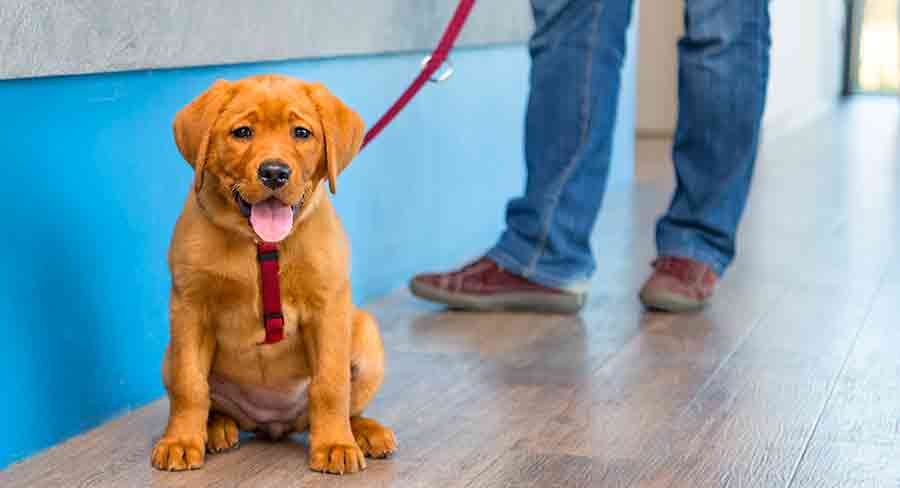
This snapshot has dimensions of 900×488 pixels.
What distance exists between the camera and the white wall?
5.91m

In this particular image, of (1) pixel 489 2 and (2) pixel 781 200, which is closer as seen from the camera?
(1) pixel 489 2

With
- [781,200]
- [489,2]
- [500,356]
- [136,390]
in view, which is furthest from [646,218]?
[136,390]

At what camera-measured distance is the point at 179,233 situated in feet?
5.25

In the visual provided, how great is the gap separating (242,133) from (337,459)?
407 mm

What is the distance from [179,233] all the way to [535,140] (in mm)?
1053

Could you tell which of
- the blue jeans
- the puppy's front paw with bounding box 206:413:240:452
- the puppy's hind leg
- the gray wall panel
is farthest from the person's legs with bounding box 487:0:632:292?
the puppy's front paw with bounding box 206:413:240:452

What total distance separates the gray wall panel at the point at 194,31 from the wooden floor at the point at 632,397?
50 cm

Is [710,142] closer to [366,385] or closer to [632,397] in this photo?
[632,397]

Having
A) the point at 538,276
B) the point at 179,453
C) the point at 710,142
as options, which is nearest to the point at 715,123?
the point at 710,142

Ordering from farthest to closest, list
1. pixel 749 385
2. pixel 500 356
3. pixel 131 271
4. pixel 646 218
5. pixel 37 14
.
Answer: pixel 646 218
pixel 500 356
pixel 749 385
pixel 131 271
pixel 37 14

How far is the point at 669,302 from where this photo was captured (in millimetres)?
2488

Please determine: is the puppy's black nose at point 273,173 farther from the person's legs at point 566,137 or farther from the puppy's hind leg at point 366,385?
the person's legs at point 566,137

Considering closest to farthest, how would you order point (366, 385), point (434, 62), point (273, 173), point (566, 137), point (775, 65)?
point (273, 173) → point (366, 385) → point (434, 62) → point (566, 137) → point (775, 65)

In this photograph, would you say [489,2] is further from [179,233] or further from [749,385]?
[179,233]
